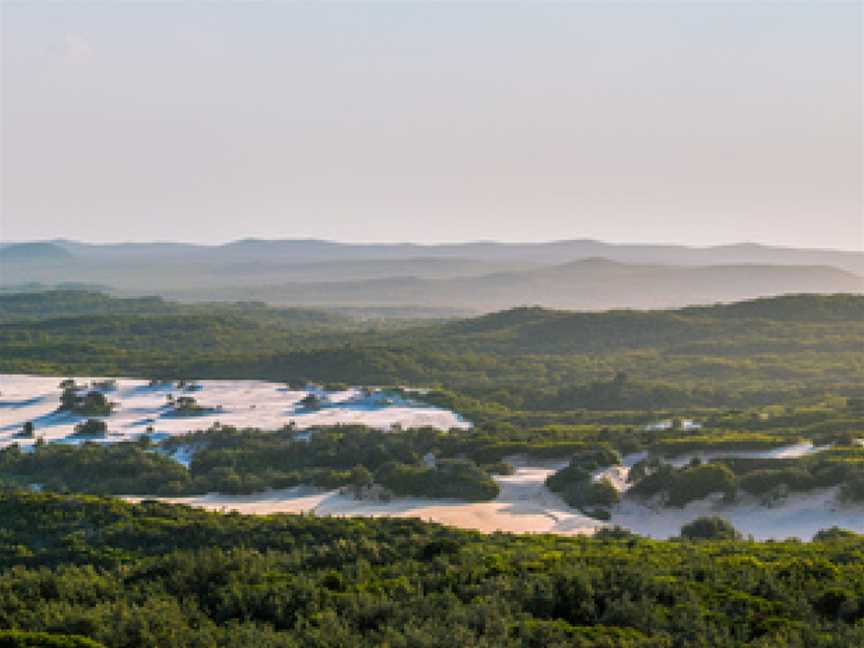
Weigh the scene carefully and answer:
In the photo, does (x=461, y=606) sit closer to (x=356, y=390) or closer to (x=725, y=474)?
(x=725, y=474)

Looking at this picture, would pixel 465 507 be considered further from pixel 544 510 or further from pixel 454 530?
A: pixel 454 530

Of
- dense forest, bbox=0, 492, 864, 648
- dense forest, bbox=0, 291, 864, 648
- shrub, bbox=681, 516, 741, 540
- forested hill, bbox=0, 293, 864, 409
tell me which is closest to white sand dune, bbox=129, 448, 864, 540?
dense forest, bbox=0, 291, 864, 648

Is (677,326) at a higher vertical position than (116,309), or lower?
higher

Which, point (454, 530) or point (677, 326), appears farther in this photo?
point (677, 326)

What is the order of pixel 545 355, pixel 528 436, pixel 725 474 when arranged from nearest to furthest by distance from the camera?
pixel 725 474 → pixel 528 436 → pixel 545 355

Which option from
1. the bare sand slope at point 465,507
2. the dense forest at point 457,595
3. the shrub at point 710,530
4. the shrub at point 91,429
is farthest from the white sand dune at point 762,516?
the shrub at point 91,429

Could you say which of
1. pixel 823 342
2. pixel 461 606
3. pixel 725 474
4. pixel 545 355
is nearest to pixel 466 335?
pixel 545 355

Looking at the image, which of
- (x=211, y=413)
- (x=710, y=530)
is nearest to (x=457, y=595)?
(x=710, y=530)
